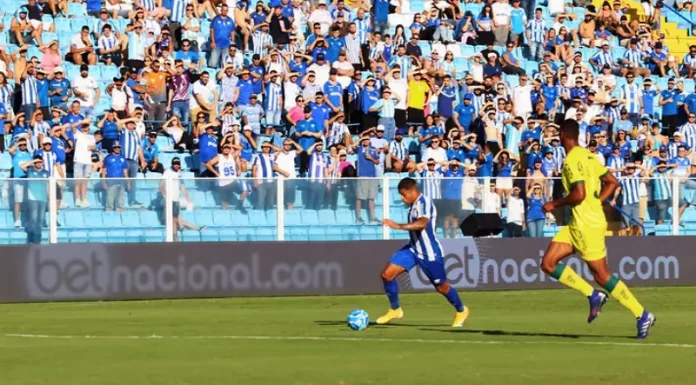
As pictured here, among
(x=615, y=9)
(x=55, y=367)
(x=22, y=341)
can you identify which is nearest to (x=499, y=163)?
(x=615, y=9)

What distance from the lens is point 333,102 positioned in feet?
106

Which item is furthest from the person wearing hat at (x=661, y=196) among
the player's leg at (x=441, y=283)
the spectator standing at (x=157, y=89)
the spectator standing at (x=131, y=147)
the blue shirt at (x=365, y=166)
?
the player's leg at (x=441, y=283)

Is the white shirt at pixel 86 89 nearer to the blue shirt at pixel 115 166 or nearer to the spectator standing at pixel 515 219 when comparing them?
the blue shirt at pixel 115 166

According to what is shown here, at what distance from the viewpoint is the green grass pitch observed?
498 inches

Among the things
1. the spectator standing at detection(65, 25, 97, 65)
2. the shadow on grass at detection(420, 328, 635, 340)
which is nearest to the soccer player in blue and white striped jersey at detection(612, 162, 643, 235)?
the spectator standing at detection(65, 25, 97, 65)

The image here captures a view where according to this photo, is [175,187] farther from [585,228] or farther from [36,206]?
[585,228]

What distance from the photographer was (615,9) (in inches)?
1615

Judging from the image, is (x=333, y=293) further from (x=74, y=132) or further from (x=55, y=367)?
(x=55, y=367)

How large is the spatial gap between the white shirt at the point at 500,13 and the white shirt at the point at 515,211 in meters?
9.81

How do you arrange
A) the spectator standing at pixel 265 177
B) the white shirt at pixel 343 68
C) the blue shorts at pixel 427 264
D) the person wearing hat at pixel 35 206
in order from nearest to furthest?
1. the blue shorts at pixel 427 264
2. the person wearing hat at pixel 35 206
3. the spectator standing at pixel 265 177
4. the white shirt at pixel 343 68

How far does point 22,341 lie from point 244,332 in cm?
265

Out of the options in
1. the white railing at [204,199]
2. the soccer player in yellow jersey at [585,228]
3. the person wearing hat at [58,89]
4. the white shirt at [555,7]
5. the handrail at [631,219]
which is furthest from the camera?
the white shirt at [555,7]

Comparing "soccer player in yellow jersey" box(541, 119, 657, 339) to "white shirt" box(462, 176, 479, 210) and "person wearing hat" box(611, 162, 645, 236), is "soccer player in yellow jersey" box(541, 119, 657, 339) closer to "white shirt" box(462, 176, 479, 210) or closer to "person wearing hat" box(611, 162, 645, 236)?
"white shirt" box(462, 176, 479, 210)

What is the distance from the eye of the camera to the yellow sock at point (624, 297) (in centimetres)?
1580
